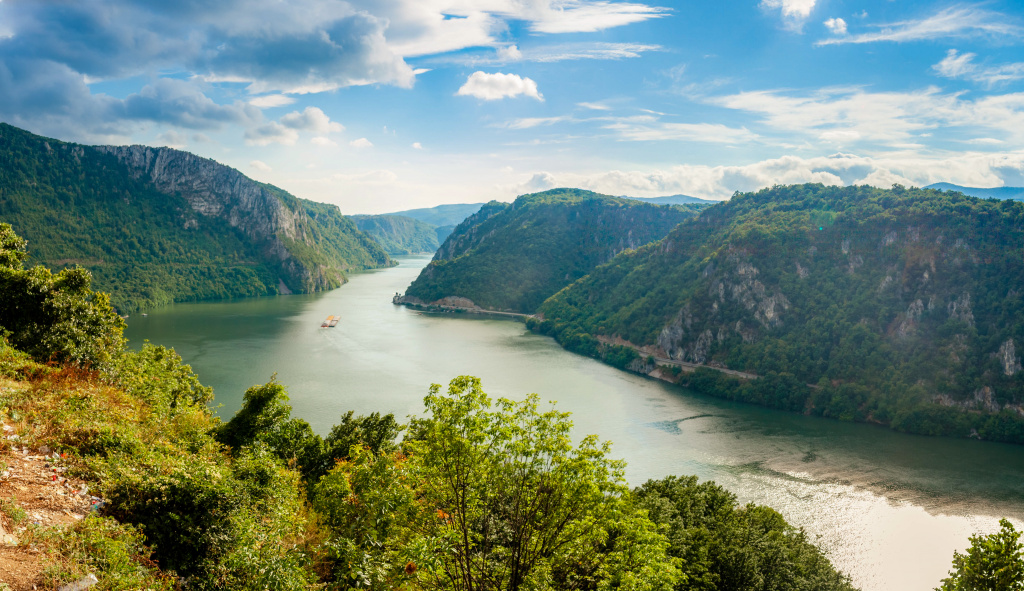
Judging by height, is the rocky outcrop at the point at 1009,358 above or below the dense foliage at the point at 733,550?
above

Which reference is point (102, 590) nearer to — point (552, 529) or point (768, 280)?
point (552, 529)

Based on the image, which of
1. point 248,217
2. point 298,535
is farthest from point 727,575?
point 248,217

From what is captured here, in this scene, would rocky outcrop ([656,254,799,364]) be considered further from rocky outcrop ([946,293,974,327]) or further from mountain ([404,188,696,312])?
mountain ([404,188,696,312])

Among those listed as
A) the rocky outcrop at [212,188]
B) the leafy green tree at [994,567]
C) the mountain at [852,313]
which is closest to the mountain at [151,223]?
the rocky outcrop at [212,188]

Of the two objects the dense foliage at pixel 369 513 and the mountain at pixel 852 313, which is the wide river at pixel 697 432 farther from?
the dense foliage at pixel 369 513

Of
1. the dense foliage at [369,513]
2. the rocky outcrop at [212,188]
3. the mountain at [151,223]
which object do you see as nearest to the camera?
the dense foliage at [369,513]

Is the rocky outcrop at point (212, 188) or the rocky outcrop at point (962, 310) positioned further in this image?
the rocky outcrop at point (212, 188)

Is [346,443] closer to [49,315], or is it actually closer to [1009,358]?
[49,315]

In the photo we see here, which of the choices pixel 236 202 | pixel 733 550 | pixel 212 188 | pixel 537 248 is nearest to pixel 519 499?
pixel 733 550
